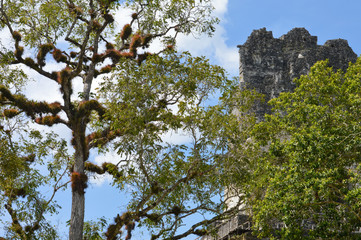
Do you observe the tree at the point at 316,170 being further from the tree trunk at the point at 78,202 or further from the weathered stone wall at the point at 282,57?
the weathered stone wall at the point at 282,57

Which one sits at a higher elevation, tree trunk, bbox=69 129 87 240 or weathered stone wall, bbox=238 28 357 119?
weathered stone wall, bbox=238 28 357 119

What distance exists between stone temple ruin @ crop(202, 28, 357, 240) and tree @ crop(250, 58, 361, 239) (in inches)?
424

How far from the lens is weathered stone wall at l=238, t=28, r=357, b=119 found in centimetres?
2655

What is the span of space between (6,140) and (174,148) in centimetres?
530

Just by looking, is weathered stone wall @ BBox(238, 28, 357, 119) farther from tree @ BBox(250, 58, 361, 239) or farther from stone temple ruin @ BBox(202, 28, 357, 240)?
tree @ BBox(250, 58, 361, 239)

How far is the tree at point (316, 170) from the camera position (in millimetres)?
12953

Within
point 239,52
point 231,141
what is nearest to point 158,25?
point 231,141

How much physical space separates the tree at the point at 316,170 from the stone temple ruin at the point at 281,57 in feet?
35.3

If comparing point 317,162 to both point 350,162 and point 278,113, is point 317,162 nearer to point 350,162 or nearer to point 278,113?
point 350,162

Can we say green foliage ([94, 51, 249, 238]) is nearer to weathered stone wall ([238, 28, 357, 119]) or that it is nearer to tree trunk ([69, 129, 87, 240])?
tree trunk ([69, 129, 87, 240])

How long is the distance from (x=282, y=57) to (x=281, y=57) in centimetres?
5

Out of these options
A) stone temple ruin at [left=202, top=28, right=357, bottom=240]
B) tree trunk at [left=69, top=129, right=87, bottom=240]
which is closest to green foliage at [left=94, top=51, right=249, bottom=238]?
tree trunk at [left=69, top=129, right=87, bottom=240]

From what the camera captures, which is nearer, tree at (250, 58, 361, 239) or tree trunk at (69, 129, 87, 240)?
tree trunk at (69, 129, 87, 240)

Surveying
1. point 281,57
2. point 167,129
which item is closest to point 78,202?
point 167,129
